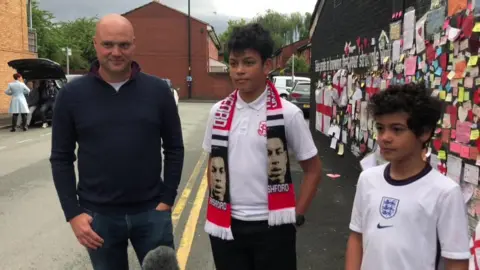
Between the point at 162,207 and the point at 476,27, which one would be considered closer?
the point at 162,207

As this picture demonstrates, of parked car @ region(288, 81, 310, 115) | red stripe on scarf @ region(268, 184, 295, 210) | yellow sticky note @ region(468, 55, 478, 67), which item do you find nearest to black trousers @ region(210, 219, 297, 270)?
red stripe on scarf @ region(268, 184, 295, 210)

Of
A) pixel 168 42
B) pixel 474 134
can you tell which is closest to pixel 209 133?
pixel 474 134

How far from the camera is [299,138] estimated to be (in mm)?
2494

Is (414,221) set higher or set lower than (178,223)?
higher

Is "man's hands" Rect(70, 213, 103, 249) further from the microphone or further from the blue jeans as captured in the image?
the microphone

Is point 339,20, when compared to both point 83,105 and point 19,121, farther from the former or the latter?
point 19,121

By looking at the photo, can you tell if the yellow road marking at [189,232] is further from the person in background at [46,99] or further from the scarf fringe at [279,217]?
the person in background at [46,99]

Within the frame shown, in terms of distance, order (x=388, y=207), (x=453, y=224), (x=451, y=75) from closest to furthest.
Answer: (x=453, y=224), (x=388, y=207), (x=451, y=75)

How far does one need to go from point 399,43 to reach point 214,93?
1482 inches

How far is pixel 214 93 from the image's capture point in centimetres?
4297

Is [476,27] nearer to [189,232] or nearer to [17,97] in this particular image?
[189,232]

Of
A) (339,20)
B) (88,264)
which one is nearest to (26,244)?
(88,264)

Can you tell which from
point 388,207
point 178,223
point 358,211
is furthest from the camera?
point 178,223

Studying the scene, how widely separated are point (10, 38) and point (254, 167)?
72.3ft
